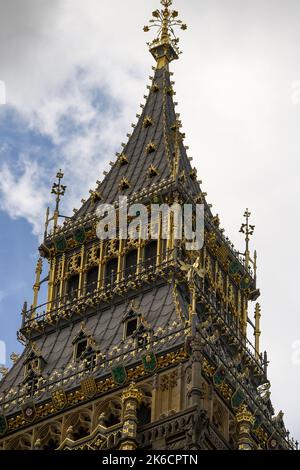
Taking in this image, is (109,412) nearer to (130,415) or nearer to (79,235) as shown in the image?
(130,415)

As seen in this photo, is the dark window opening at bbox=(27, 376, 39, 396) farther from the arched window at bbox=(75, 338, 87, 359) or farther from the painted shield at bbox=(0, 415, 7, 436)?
the arched window at bbox=(75, 338, 87, 359)

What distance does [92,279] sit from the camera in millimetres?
106250

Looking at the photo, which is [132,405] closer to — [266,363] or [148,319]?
[148,319]

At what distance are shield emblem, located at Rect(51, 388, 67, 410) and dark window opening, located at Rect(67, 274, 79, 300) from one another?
11.1 m

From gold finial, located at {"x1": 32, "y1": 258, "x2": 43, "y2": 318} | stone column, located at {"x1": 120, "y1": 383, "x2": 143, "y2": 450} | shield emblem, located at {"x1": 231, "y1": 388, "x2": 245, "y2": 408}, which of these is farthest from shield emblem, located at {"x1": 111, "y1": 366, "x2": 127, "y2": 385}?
gold finial, located at {"x1": 32, "y1": 258, "x2": 43, "y2": 318}

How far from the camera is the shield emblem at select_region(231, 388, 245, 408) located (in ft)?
308

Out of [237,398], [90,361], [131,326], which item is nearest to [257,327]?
[131,326]

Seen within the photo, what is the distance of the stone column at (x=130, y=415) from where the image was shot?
87.7m

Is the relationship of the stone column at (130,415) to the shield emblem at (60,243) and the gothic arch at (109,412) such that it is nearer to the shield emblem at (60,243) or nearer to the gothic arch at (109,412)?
the gothic arch at (109,412)

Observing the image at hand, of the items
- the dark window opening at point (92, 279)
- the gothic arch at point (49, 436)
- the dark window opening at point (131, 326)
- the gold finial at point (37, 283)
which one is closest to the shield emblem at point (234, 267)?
the dark window opening at point (92, 279)

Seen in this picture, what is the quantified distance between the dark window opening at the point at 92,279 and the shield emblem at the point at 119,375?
38.0 feet

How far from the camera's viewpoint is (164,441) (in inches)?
3467
